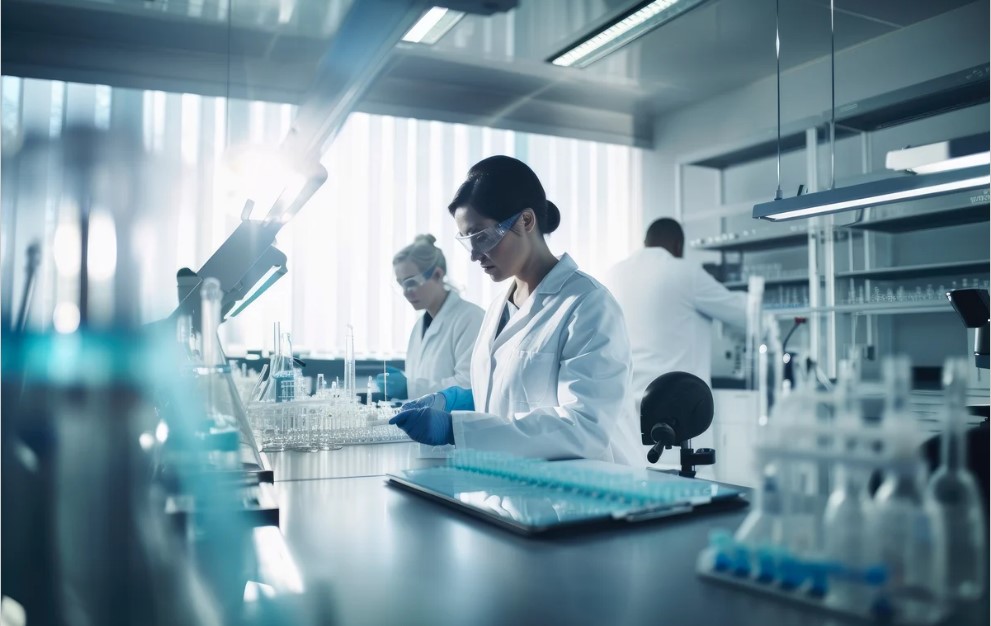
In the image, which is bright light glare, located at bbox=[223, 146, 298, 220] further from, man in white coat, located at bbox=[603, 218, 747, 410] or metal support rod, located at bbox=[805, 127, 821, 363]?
metal support rod, located at bbox=[805, 127, 821, 363]

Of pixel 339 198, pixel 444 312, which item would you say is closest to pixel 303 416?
pixel 444 312

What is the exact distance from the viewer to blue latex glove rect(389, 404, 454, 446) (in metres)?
1.47

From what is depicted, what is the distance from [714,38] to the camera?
4785mm

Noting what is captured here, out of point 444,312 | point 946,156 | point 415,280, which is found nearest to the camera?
point 946,156

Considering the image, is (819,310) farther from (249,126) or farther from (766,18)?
(249,126)

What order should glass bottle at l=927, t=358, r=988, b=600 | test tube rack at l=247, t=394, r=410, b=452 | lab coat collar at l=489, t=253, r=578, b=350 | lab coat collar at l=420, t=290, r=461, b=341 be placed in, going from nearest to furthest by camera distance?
glass bottle at l=927, t=358, r=988, b=600 < test tube rack at l=247, t=394, r=410, b=452 < lab coat collar at l=489, t=253, r=578, b=350 < lab coat collar at l=420, t=290, r=461, b=341

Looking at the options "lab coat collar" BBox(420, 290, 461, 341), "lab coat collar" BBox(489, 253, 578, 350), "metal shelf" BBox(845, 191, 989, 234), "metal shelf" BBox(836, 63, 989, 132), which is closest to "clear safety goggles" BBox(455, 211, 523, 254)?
"lab coat collar" BBox(489, 253, 578, 350)

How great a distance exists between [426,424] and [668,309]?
270 centimetres

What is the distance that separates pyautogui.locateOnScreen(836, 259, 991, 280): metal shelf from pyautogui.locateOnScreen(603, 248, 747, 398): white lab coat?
97cm

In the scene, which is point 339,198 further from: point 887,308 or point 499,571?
point 499,571

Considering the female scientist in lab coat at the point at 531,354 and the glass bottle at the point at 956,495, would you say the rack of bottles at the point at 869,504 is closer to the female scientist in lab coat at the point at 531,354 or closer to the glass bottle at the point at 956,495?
the glass bottle at the point at 956,495

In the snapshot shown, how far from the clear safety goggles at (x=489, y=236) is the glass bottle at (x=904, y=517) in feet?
4.64

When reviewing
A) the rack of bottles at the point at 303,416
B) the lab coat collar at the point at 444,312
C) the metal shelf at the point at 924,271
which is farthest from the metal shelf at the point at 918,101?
the rack of bottles at the point at 303,416

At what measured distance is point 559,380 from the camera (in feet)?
5.65
